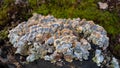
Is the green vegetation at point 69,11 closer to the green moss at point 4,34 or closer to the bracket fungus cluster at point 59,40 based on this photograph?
the green moss at point 4,34

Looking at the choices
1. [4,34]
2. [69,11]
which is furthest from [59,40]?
[69,11]

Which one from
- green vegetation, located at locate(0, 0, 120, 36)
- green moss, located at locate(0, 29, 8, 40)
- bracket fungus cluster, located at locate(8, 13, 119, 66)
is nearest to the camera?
bracket fungus cluster, located at locate(8, 13, 119, 66)

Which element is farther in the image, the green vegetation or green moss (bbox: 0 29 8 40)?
the green vegetation

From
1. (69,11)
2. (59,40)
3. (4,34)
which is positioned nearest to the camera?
(59,40)

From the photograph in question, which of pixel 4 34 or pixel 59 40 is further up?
pixel 59 40

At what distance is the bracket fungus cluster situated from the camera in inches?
166

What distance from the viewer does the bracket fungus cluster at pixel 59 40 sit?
421 centimetres

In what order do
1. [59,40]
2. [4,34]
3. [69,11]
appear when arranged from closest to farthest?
[59,40] < [4,34] < [69,11]

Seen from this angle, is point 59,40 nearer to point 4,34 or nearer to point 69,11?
point 4,34

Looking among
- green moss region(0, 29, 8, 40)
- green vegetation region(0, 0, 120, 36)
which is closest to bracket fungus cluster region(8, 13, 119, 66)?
green moss region(0, 29, 8, 40)

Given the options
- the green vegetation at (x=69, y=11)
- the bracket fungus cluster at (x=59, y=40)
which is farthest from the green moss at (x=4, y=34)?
the green vegetation at (x=69, y=11)

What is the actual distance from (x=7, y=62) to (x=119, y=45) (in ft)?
6.42

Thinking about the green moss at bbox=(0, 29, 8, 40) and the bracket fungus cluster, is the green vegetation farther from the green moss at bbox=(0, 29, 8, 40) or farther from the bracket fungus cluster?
the bracket fungus cluster

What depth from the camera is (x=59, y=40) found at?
428 centimetres
